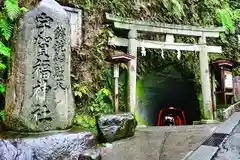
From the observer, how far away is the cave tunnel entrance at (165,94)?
1145 cm

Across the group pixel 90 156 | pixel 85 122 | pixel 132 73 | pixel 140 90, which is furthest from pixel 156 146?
pixel 140 90

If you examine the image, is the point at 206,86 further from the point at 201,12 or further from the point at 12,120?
the point at 12,120

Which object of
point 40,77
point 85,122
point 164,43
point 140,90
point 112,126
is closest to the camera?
point 40,77

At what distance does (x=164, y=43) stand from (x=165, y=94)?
4.55 m

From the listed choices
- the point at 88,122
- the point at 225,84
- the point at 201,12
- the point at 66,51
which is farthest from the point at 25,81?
the point at 201,12

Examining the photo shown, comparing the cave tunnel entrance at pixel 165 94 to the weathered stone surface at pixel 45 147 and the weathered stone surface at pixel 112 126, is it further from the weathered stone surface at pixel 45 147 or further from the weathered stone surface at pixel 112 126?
the weathered stone surface at pixel 45 147

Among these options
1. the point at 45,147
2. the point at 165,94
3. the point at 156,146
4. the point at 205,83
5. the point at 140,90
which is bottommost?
the point at 156,146

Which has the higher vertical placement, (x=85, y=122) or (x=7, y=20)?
(x=7, y=20)

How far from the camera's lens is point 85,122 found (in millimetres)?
7215

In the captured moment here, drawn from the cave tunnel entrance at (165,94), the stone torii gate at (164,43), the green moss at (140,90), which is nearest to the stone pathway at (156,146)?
the stone torii gate at (164,43)

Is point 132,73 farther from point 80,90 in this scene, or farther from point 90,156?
point 90,156

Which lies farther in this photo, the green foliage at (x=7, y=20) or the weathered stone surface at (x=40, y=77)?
the green foliage at (x=7, y=20)

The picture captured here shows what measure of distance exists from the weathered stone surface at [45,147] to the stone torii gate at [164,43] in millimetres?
3280

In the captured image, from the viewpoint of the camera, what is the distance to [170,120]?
10508mm
